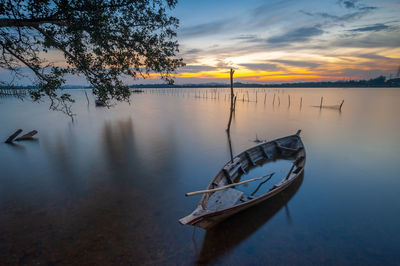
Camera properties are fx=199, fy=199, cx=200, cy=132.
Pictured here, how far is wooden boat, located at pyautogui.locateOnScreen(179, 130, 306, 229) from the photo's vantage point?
5.43 m

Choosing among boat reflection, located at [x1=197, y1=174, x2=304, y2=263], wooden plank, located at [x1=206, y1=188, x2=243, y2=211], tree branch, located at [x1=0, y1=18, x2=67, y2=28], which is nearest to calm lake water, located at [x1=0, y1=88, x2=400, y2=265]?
boat reflection, located at [x1=197, y1=174, x2=304, y2=263]

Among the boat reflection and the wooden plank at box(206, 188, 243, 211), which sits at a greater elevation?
the wooden plank at box(206, 188, 243, 211)

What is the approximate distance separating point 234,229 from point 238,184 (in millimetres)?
1525

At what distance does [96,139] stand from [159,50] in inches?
580

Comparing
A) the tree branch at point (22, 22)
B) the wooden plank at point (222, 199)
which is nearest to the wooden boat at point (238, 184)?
the wooden plank at point (222, 199)

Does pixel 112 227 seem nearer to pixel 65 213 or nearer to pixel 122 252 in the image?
pixel 122 252

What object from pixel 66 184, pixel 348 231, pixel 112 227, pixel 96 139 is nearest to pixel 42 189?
pixel 66 184

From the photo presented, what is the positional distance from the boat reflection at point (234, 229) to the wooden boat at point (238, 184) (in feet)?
2.15

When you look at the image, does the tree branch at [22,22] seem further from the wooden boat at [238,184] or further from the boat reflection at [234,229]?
the boat reflection at [234,229]

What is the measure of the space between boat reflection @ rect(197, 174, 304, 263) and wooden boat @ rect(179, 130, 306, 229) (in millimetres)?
655

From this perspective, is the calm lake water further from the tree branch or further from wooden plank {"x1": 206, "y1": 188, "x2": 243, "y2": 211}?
the tree branch

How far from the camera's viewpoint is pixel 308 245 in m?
6.06

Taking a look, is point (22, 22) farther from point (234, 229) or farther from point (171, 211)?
point (234, 229)

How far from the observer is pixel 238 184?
250 inches
